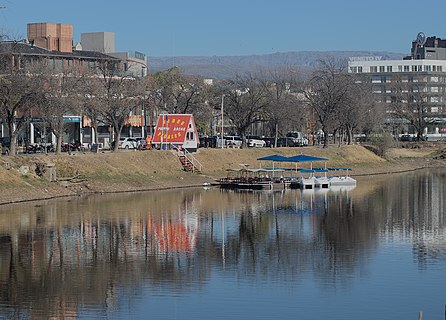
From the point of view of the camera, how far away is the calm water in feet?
108

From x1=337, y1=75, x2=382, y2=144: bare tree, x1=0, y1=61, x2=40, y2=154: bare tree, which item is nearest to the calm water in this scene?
x1=0, y1=61, x2=40, y2=154: bare tree

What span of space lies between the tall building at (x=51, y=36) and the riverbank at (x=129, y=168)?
3343 centimetres

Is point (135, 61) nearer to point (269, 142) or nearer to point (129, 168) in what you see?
point (269, 142)

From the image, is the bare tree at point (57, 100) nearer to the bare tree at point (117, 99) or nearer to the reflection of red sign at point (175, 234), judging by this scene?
the bare tree at point (117, 99)

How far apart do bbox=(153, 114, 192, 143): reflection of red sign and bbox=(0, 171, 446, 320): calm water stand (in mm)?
23998

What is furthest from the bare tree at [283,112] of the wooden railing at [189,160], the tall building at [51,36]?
the tall building at [51,36]

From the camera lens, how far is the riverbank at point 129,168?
222 ft

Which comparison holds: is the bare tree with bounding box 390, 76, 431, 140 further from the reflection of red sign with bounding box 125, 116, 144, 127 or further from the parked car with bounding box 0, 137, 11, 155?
the parked car with bounding box 0, 137, 11, 155

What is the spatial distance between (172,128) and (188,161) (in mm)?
5936

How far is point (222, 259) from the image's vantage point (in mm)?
42469

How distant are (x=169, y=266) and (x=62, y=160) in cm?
3577

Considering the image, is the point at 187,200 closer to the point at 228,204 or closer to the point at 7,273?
the point at 228,204

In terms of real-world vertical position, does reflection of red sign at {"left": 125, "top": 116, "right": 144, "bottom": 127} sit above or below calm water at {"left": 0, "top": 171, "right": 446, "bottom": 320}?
above

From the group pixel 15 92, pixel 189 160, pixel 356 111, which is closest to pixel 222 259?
pixel 15 92
